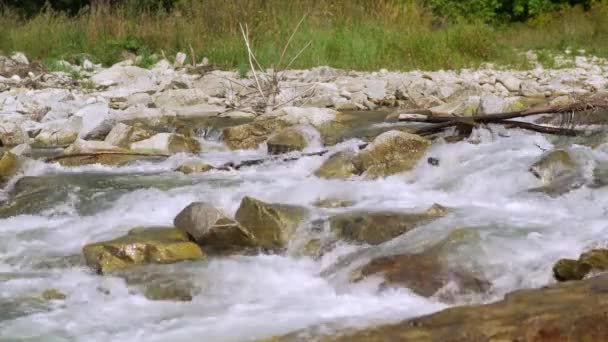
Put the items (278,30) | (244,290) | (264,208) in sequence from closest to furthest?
1. (244,290)
2. (264,208)
3. (278,30)

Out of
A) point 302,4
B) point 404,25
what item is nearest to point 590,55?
point 404,25

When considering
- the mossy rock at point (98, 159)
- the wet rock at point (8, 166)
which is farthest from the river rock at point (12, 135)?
the wet rock at point (8, 166)

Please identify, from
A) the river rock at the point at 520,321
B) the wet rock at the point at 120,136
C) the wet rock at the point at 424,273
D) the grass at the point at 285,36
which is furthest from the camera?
the grass at the point at 285,36

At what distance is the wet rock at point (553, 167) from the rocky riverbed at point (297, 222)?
1 cm

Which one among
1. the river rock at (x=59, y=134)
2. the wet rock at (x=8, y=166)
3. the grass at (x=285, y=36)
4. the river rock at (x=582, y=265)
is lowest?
the grass at (x=285, y=36)

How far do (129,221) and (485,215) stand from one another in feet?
6.97

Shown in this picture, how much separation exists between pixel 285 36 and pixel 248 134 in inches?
171

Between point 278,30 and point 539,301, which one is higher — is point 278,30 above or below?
below

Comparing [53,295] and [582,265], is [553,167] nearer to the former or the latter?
[582,265]

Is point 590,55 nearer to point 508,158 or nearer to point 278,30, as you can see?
point 278,30

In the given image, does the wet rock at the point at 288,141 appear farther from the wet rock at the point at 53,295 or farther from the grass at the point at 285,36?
the grass at the point at 285,36

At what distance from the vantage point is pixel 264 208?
180 inches

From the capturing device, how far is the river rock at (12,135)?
7.53 m

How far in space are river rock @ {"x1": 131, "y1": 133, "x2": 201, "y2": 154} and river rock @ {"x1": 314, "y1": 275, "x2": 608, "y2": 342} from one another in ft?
13.5
